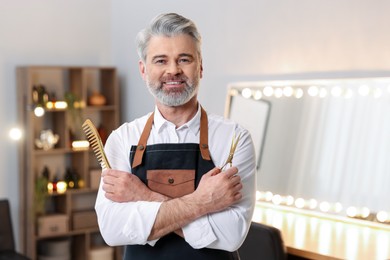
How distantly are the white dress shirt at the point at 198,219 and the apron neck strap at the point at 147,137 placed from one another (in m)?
0.01

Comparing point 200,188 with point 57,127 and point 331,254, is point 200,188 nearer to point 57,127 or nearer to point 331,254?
point 331,254

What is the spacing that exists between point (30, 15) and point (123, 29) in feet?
2.48

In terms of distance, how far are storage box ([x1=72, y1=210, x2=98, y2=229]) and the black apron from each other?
11.2 ft

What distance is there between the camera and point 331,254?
107 inches

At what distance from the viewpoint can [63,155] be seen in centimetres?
541

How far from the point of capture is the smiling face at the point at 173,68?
1830mm

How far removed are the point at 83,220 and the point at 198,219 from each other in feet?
11.8

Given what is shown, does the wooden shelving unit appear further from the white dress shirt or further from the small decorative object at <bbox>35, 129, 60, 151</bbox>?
the white dress shirt

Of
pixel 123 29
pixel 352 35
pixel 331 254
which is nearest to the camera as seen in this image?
pixel 331 254

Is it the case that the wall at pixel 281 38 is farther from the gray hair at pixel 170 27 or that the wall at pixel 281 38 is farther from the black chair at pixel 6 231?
the gray hair at pixel 170 27

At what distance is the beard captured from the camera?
72.3 inches

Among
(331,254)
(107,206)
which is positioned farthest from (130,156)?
(331,254)

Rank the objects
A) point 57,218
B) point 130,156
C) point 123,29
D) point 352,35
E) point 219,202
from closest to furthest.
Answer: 1. point 219,202
2. point 130,156
3. point 352,35
4. point 57,218
5. point 123,29

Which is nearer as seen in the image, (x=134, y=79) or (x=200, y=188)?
(x=200, y=188)
